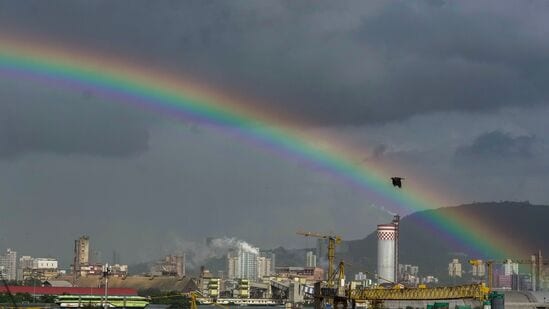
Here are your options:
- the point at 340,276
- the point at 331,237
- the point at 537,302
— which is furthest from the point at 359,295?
the point at 537,302

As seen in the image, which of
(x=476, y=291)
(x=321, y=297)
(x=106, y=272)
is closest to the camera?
(x=476, y=291)

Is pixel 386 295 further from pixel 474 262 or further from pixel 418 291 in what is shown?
pixel 474 262

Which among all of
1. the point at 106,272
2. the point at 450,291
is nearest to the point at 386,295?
the point at 450,291

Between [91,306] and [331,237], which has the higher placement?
[331,237]

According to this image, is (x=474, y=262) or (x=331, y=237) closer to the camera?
(x=331, y=237)

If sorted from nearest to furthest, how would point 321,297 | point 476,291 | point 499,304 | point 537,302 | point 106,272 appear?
1. point 476,291
2. point 499,304
3. point 321,297
4. point 106,272
5. point 537,302

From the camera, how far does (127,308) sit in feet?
653

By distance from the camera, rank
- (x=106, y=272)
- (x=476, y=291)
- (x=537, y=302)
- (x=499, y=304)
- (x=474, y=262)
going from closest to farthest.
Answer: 1. (x=476, y=291)
2. (x=499, y=304)
3. (x=106, y=272)
4. (x=537, y=302)
5. (x=474, y=262)


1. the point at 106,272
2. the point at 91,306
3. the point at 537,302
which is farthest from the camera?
the point at 91,306

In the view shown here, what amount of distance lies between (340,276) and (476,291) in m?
37.1

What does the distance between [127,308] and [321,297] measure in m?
73.7

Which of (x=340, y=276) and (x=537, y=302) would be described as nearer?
(x=340, y=276)

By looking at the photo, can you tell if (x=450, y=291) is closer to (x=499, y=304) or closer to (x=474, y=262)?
(x=499, y=304)

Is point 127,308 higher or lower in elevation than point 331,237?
lower
